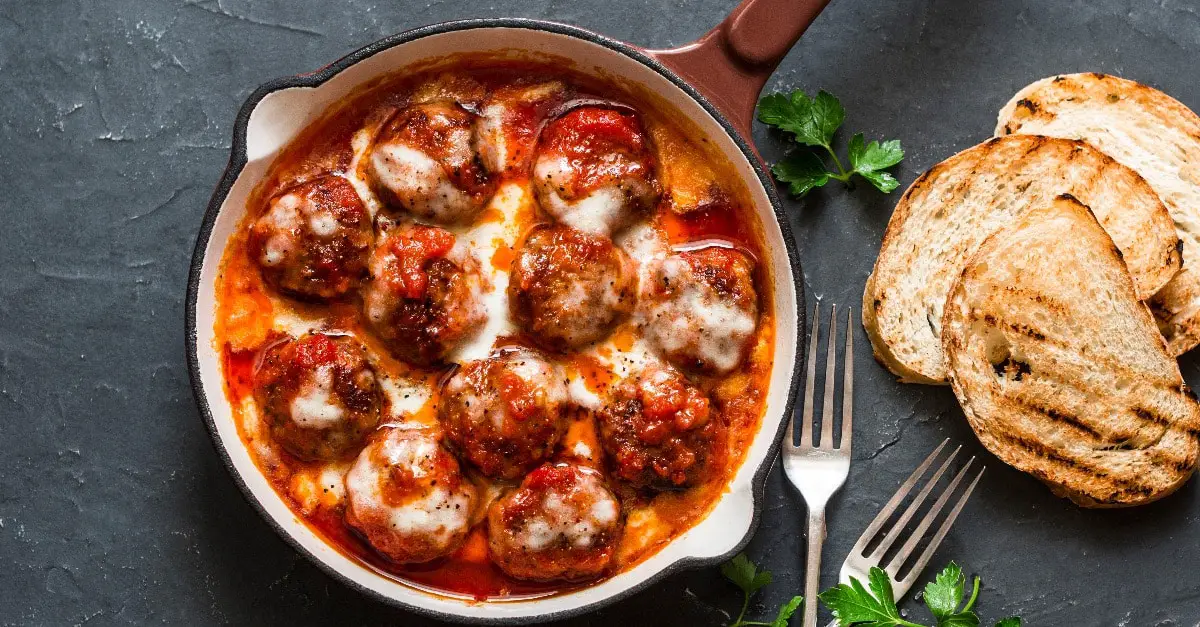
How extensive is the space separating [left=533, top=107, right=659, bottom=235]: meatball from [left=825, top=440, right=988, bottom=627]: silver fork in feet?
4.52

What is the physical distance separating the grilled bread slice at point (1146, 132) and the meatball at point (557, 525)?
6.81 feet

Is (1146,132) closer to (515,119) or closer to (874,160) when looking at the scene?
(874,160)

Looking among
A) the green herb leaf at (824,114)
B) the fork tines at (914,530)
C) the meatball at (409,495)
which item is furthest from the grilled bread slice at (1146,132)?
the meatball at (409,495)

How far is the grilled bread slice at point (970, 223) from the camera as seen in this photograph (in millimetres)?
3697

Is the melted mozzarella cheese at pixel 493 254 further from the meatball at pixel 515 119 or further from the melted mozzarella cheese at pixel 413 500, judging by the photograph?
the melted mozzarella cheese at pixel 413 500

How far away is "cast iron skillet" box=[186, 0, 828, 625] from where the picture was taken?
3.28 meters

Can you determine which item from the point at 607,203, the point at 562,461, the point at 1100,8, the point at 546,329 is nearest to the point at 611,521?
the point at 562,461

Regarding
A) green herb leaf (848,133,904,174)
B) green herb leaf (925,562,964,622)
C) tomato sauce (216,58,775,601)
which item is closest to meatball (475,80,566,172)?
tomato sauce (216,58,775,601)

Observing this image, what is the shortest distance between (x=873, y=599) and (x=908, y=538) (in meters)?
0.33

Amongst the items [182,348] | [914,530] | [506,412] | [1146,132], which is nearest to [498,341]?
[506,412]

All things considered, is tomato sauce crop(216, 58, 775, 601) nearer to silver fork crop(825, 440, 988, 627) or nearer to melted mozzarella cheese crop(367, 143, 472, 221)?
melted mozzarella cheese crop(367, 143, 472, 221)

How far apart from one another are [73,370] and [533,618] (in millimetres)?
1909

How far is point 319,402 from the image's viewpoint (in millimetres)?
3301

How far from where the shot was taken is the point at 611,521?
11.0ft
